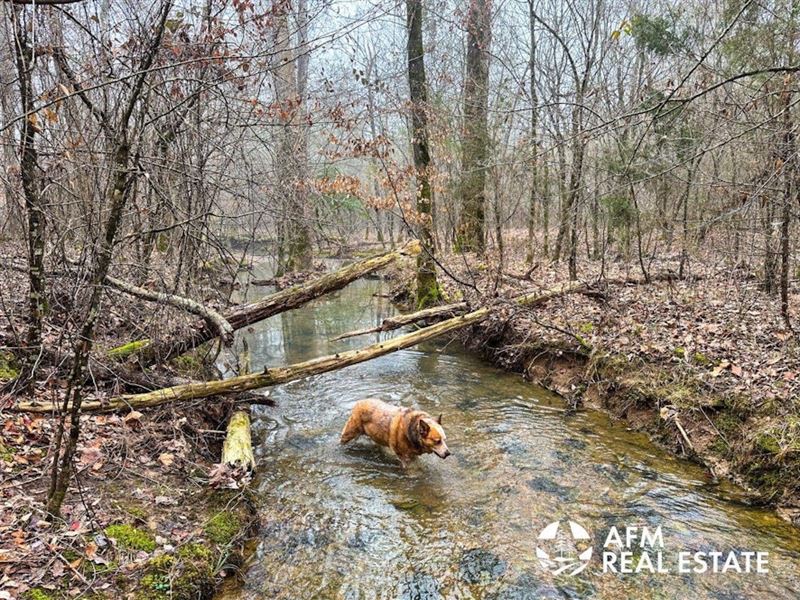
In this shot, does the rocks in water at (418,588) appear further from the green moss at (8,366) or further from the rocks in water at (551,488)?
the green moss at (8,366)

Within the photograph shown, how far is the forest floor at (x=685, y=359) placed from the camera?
602cm

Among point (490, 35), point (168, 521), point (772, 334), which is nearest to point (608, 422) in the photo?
point (772, 334)

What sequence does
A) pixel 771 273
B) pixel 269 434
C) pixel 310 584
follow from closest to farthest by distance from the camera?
1. pixel 310 584
2. pixel 269 434
3. pixel 771 273

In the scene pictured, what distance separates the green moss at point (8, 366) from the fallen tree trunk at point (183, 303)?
56.8 inches

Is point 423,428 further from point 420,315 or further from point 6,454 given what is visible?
point 6,454

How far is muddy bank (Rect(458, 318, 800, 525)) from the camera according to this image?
18.6 feet

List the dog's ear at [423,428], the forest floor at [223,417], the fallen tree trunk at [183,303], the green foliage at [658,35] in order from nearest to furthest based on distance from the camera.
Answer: the forest floor at [223,417]
the fallen tree trunk at [183,303]
the dog's ear at [423,428]
the green foliage at [658,35]

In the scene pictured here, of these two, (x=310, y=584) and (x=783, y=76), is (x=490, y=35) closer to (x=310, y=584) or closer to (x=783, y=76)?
(x=783, y=76)

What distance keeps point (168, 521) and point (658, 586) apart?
173 inches

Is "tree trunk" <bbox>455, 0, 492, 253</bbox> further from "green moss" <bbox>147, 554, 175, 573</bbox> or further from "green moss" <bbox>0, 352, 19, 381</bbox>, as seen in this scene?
"green moss" <bbox>147, 554, 175, 573</bbox>

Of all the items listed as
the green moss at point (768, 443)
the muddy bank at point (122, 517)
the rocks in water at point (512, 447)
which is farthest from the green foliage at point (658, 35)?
the muddy bank at point (122, 517)

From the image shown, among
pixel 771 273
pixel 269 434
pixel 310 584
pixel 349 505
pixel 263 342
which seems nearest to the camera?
pixel 310 584

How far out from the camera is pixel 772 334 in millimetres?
7699

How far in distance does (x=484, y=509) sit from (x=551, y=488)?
0.95 meters
